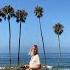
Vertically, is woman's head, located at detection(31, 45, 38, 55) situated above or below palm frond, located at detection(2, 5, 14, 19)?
below

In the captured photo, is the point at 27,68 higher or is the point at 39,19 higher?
the point at 39,19

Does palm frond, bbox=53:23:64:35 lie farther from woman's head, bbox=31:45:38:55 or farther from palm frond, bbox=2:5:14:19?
woman's head, bbox=31:45:38:55

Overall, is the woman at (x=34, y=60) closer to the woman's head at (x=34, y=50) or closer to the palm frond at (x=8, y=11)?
the woman's head at (x=34, y=50)

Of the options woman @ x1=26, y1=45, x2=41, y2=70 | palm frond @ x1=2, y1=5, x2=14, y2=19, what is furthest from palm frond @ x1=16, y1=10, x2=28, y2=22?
woman @ x1=26, y1=45, x2=41, y2=70

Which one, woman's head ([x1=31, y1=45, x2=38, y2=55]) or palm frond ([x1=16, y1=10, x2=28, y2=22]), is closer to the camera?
woman's head ([x1=31, y1=45, x2=38, y2=55])

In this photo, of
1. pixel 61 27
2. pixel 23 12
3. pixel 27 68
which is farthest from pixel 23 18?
pixel 27 68

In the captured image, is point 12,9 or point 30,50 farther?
point 12,9

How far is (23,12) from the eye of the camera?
74.6 m

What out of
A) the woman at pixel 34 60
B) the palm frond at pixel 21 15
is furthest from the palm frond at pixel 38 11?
the woman at pixel 34 60

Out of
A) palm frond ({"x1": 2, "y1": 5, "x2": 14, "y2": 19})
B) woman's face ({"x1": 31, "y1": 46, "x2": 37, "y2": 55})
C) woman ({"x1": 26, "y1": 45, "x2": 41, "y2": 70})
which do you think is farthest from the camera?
palm frond ({"x1": 2, "y1": 5, "x2": 14, "y2": 19})

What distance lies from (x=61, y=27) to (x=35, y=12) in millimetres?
10559

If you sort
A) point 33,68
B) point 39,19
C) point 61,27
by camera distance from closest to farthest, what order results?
1. point 33,68
2. point 39,19
3. point 61,27

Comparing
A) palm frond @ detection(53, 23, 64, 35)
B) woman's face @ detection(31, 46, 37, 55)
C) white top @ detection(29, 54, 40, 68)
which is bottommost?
white top @ detection(29, 54, 40, 68)

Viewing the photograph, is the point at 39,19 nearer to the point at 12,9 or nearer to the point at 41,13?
the point at 41,13
